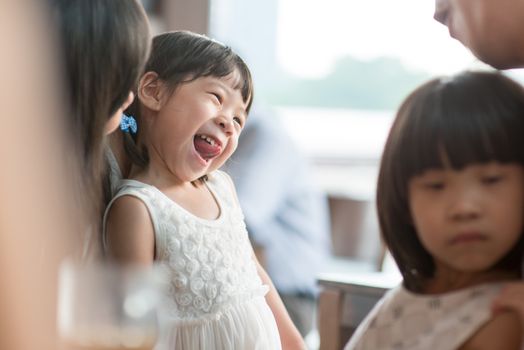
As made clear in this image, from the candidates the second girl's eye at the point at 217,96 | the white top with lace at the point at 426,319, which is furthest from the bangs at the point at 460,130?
the second girl's eye at the point at 217,96

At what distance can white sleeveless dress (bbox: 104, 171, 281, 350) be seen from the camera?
0.98 metres

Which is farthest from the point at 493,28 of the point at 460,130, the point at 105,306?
the point at 105,306

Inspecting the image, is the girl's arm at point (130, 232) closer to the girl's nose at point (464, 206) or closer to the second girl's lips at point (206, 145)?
the second girl's lips at point (206, 145)

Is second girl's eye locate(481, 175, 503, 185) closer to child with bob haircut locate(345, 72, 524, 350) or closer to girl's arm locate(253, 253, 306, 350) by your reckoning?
child with bob haircut locate(345, 72, 524, 350)

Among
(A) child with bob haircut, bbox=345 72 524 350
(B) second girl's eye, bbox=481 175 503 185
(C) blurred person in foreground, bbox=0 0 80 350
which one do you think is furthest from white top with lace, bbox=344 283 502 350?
(C) blurred person in foreground, bbox=0 0 80 350

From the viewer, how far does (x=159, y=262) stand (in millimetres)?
981

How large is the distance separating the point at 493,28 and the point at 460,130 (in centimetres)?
15

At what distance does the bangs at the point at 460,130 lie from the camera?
0.84m

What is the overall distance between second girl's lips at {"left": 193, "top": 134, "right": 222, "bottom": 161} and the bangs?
0.23 meters

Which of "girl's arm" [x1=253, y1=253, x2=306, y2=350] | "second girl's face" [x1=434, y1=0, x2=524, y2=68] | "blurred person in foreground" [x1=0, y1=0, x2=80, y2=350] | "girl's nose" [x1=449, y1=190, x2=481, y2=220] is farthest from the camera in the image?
"girl's arm" [x1=253, y1=253, x2=306, y2=350]

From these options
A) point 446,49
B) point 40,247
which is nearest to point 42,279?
point 40,247

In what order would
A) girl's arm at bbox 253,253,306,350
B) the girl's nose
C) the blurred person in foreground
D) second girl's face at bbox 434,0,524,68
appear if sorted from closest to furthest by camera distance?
the blurred person in foreground → the girl's nose → second girl's face at bbox 434,0,524,68 → girl's arm at bbox 253,253,306,350

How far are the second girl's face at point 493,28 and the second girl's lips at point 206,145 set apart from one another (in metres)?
0.29

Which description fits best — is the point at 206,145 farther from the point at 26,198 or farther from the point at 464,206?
the point at 26,198
